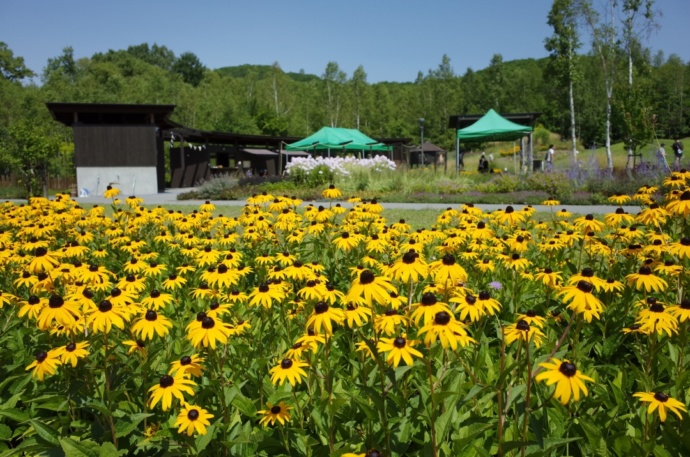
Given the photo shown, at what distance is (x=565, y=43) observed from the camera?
31.1m

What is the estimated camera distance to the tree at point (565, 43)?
30.8 metres

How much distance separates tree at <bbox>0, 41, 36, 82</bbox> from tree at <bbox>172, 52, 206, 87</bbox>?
2404 cm

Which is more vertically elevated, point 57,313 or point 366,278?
point 366,278

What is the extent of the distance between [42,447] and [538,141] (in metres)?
57.0

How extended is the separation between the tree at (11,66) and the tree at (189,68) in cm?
2404

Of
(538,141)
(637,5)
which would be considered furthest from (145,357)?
(538,141)

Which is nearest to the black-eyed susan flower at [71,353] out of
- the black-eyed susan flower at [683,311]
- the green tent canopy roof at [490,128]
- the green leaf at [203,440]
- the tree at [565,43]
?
the green leaf at [203,440]

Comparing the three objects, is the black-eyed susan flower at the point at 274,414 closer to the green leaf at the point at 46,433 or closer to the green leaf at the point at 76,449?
the green leaf at the point at 76,449

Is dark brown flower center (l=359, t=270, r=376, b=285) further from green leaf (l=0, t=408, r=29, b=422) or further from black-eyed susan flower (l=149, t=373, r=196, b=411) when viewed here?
green leaf (l=0, t=408, r=29, b=422)

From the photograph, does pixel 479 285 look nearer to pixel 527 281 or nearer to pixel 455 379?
pixel 527 281

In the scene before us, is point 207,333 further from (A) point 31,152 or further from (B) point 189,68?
(B) point 189,68

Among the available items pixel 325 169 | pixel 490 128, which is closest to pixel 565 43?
pixel 490 128

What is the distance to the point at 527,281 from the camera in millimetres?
4023

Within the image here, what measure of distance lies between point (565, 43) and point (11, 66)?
2308 inches
